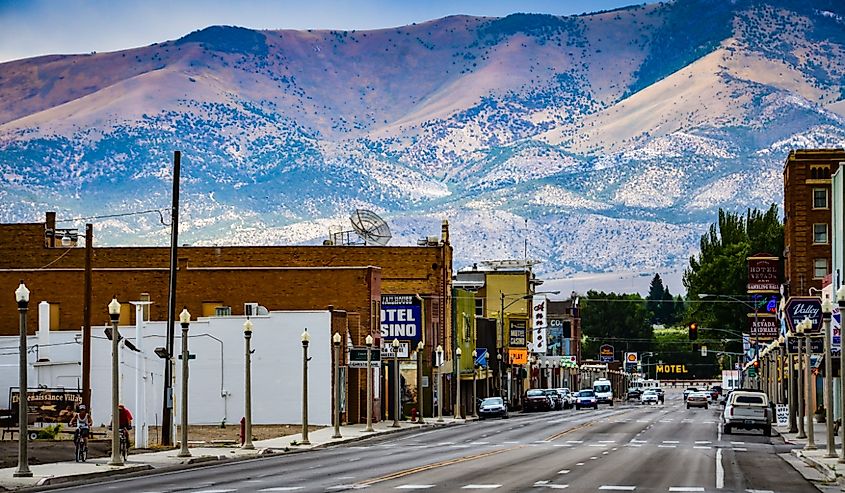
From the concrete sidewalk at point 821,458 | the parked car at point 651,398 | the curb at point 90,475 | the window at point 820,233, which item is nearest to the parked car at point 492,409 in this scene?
the concrete sidewalk at point 821,458

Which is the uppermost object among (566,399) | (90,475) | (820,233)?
(820,233)

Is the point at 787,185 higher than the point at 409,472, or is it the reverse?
the point at 787,185

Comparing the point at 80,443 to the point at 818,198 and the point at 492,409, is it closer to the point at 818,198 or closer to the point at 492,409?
the point at 492,409

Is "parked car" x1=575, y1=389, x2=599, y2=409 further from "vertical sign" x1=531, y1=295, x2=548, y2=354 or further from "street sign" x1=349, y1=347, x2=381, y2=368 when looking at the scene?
"street sign" x1=349, y1=347, x2=381, y2=368

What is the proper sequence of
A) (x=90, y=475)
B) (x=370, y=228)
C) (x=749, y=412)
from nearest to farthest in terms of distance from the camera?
(x=90, y=475) < (x=749, y=412) < (x=370, y=228)

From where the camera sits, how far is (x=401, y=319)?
317 ft

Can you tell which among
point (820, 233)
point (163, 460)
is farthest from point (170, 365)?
point (820, 233)

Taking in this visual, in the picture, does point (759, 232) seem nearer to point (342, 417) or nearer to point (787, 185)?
point (787, 185)

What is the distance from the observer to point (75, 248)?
103875 mm

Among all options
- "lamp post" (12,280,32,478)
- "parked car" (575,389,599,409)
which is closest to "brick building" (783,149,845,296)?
"parked car" (575,389,599,409)

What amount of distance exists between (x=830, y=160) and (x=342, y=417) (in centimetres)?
6184

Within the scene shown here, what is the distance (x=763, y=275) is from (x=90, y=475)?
4156 inches

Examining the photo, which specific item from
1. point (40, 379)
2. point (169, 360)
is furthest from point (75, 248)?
point (169, 360)

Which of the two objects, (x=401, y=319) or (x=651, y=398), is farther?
(x=651, y=398)
